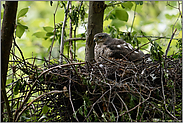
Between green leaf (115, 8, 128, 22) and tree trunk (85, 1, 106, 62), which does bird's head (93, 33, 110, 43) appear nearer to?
tree trunk (85, 1, 106, 62)

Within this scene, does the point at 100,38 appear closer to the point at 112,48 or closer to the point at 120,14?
the point at 112,48

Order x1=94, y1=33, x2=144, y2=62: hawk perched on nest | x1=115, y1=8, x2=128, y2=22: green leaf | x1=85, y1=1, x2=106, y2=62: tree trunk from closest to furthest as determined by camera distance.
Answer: x1=94, y1=33, x2=144, y2=62: hawk perched on nest
x1=85, y1=1, x2=106, y2=62: tree trunk
x1=115, y1=8, x2=128, y2=22: green leaf

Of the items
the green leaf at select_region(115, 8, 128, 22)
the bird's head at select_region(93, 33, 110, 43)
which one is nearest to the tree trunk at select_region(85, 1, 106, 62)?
the bird's head at select_region(93, 33, 110, 43)

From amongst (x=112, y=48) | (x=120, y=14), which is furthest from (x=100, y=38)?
(x=120, y=14)

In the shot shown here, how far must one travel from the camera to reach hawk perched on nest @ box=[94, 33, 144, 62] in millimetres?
2059

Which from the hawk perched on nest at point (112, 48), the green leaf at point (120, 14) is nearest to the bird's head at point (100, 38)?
the hawk perched on nest at point (112, 48)

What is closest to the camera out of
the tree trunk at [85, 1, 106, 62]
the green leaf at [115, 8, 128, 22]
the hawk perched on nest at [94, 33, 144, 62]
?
the hawk perched on nest at [94, 33, 144, 62]

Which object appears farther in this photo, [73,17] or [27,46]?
[27,46]

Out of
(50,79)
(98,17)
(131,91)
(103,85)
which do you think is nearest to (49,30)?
(98,17)

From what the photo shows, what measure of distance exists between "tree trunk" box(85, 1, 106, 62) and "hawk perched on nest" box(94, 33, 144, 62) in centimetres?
8

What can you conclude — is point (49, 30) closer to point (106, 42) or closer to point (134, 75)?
point (106, 42)

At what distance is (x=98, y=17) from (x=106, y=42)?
0.39 metres

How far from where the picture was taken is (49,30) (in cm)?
239

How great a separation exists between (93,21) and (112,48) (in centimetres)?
42
